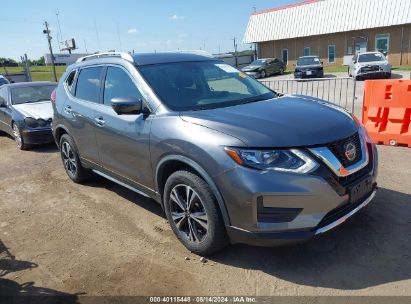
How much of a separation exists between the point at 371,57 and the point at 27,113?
18932 millimetres

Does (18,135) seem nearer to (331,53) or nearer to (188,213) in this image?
(188,213)

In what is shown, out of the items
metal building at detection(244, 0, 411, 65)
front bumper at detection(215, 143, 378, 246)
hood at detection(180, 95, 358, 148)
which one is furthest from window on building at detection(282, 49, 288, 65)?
front bumper at detection(215, 143, 378, 246)

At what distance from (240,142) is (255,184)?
1.18ft

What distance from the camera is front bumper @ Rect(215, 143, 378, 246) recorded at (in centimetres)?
288

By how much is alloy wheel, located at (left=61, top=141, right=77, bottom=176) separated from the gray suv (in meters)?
1.10

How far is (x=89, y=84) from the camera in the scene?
5.04 meters

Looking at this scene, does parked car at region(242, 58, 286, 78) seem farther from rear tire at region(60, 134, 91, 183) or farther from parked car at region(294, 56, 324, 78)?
rear tire at region(60, 134, 91, 183)

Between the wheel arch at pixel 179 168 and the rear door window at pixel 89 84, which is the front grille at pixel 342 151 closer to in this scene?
the wheel arch at pixel 179 168

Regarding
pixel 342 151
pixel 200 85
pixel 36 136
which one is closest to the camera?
pixel 342 151

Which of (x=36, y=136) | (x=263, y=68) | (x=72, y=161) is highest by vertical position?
(x=72, y=161)

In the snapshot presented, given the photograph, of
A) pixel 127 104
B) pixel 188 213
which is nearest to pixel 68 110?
pixel 127 104

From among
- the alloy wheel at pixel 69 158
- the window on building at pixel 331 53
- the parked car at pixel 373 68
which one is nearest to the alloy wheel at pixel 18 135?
the alloy wheel at pixel 69 158

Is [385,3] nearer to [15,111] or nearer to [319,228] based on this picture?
[15,111]

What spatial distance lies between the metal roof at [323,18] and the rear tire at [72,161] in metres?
32.5
